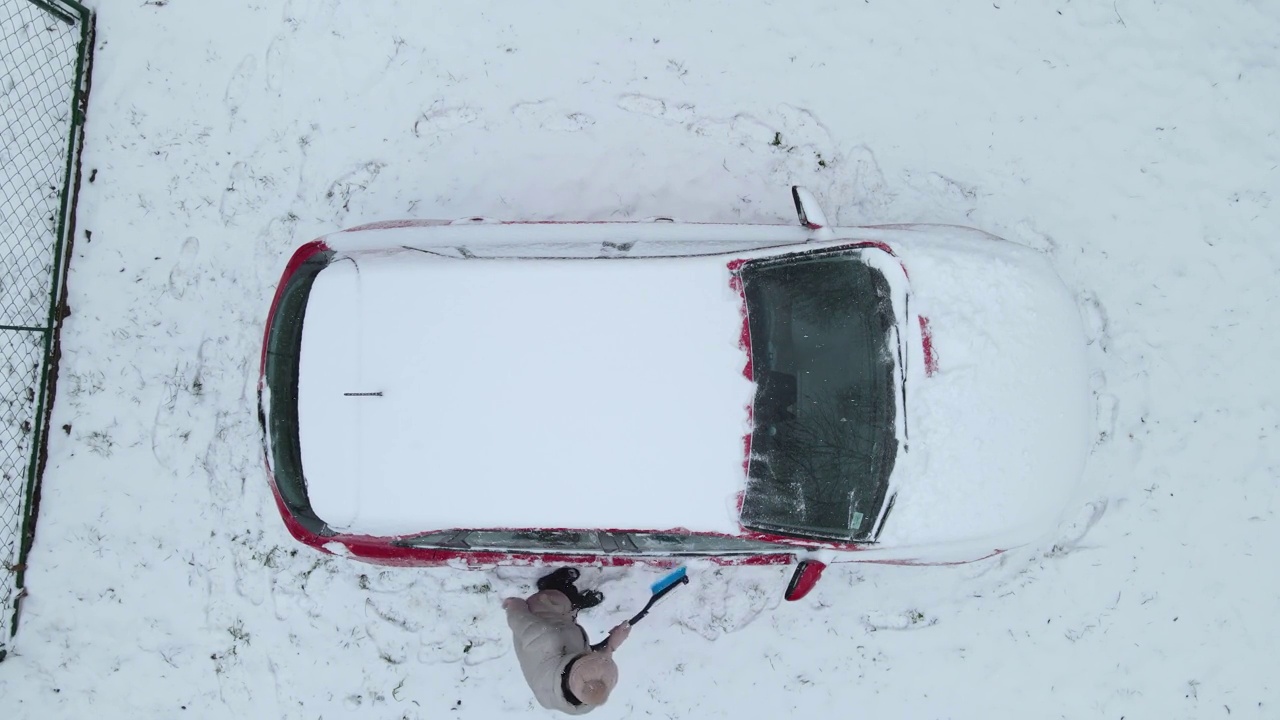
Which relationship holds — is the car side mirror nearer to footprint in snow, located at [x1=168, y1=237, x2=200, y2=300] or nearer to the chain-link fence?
footprint in snow, located at [x1=168, y1=237, x2=200, y2=300]

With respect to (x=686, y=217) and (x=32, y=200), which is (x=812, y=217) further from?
(x=32, y=200)

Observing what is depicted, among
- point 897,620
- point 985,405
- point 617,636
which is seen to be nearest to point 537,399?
point 617,636

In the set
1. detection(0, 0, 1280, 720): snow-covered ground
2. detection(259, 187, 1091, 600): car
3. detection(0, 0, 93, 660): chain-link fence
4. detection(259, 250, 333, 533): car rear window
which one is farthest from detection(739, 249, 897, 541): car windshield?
detection(0, 0, 93, 660): chain-link fence

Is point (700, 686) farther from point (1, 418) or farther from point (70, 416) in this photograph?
point (1, 418)

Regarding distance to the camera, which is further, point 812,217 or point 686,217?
point 686,217

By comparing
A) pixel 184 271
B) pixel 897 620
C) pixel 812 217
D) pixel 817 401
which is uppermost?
pixel 812 217

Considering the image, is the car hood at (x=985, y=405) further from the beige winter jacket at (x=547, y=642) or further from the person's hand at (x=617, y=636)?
the beige winter jacket at (x=547, y=642)
